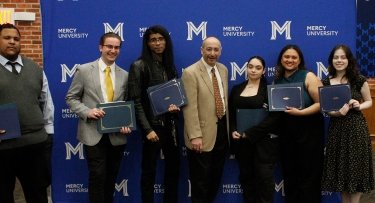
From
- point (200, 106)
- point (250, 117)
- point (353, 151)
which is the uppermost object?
point (200, 106)

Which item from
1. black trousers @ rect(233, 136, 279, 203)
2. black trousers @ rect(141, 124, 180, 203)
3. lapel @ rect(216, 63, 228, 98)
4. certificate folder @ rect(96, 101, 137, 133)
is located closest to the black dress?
black trousers @ rect(233, 136, 279, 203)

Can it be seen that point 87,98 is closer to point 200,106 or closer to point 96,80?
point 96,80

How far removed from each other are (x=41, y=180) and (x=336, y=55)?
9.04 ft

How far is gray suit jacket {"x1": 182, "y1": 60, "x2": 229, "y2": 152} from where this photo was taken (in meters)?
3.77

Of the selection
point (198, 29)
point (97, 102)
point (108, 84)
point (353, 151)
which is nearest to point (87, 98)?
point (97, 102)

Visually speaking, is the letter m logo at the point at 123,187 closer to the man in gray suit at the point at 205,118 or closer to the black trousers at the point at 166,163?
the black trousers at the point at 166,163

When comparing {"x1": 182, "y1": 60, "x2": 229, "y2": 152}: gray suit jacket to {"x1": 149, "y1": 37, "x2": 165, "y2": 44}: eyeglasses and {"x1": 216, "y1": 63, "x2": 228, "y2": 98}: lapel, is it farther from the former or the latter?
{"x1": 149, "y1": 37, "x2": 165, "y2": 44}: eyeglasses

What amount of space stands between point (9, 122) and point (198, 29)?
6.92 ft

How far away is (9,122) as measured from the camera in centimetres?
311

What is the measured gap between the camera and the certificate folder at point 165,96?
3.73m

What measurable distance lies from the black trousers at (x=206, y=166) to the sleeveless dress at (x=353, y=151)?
3.36 feet

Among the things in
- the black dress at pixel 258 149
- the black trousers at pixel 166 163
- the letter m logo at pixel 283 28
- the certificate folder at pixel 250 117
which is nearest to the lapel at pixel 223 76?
the black dress at pixel 258 149

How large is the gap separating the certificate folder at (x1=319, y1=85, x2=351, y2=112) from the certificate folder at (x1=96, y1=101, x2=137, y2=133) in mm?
1694

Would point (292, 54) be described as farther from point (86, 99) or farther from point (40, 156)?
point (40, 156)
